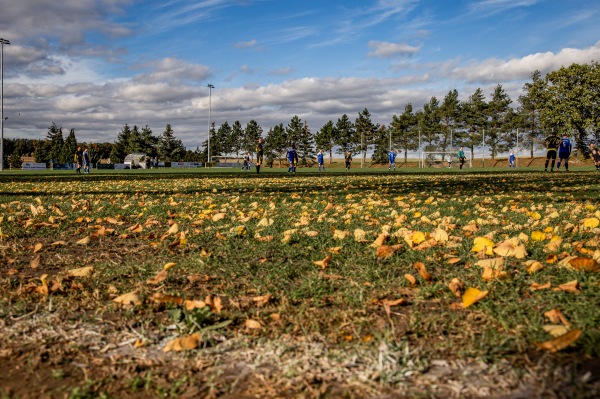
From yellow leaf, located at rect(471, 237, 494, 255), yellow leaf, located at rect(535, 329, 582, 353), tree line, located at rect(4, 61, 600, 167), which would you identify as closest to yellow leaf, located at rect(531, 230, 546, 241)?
yellow leaf, located at rect(471, 237, 494, 255)

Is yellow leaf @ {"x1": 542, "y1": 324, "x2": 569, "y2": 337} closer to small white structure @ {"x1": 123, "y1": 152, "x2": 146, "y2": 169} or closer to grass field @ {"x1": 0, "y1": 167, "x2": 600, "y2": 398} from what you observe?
grass field @ {"x1": 0, "y1": 167, "x2": 600, "y2": 398}

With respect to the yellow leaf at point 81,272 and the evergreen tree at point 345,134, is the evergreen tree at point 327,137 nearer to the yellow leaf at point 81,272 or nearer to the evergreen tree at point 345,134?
the evergreen tree at point 345,134

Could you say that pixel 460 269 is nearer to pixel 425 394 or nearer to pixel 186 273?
pixel 425 394

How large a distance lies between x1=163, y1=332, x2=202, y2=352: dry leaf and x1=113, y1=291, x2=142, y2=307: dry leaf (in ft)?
2.02

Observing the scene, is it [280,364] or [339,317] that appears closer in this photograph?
[280,364]

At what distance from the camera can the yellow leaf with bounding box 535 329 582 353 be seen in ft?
5.93

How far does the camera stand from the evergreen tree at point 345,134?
102m

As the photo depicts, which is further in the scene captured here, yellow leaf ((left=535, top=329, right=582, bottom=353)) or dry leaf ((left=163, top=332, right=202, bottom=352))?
dry leaf ((left=163, top=332, right=202, bottom=352))

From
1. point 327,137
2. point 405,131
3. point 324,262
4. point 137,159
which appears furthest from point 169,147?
point 324,262

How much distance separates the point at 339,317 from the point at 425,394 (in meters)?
0.78

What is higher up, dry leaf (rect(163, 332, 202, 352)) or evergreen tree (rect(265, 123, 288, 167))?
evergreen tree (rect(265, 123, 288, 167))

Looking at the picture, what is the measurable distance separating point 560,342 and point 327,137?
105 meters

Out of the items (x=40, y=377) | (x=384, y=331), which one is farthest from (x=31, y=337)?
(x=384, y=331)

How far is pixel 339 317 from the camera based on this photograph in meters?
2.30
